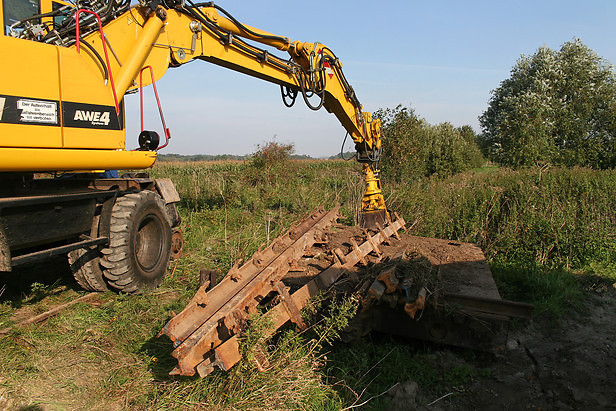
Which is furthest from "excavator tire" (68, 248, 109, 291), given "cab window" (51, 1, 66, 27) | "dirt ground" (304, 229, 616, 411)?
"dirt ground" (304, 229, 616, 411)

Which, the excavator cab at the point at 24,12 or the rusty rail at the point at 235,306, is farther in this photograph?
the excavator cab at the point at 24,12

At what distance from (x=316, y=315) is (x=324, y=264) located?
1362 millimetres

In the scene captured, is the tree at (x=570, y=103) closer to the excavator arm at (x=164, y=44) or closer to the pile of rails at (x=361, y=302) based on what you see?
the excavator arm at (x=164, y=44)

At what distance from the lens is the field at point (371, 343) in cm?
330

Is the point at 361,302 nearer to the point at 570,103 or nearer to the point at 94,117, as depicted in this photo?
the point at 94,117

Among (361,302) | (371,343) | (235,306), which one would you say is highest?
(235,306)

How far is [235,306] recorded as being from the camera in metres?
3.29

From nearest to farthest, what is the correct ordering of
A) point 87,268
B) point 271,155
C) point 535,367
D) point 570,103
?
1. point 535,367
2. point 87,268
3. point 271,155
4. point 570,103

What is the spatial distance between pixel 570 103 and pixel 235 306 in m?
26.1

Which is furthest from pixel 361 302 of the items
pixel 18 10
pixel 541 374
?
pixel 18 10

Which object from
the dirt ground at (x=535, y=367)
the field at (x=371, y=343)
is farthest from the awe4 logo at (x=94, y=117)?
the dirt ground at (x=535, y=367)

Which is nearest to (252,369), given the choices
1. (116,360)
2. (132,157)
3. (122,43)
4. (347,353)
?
(347,353)

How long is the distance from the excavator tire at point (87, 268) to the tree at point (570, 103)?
54.7ft

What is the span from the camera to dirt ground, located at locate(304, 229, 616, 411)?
3580 mm
